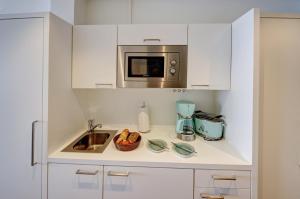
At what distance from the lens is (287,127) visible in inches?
45.9

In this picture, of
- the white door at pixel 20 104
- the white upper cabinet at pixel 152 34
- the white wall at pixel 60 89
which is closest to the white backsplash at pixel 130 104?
the white wall at pixel 60 89

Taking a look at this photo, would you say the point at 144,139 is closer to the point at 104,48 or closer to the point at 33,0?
the point at 104,48

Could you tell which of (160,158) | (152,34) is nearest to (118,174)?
(160,158)

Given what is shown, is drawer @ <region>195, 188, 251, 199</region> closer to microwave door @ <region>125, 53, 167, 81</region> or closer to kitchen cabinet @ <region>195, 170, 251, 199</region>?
kitchen cabinet @ <region>195, 170, 251, 199</region>

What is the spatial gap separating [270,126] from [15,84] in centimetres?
178

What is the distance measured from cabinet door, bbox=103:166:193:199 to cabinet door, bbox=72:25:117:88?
2.43 ft

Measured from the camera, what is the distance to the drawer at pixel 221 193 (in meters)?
1.12

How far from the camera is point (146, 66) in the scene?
60.4 inches

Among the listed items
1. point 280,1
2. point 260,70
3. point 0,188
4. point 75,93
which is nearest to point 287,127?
point 260,70

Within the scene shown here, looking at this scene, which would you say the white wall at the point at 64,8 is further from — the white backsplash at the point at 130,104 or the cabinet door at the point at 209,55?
the cabinet door at the point at 209,55

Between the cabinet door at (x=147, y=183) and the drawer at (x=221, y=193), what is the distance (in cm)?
6

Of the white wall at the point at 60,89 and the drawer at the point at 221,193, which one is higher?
the white wall at the point at 60,89

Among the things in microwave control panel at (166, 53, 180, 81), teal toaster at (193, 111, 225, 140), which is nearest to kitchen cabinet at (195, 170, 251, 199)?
teal toaster at (193, 111, 225, 140)

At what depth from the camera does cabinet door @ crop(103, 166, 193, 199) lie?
1.14 m
